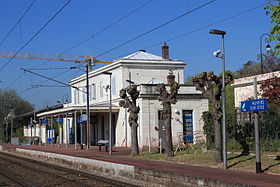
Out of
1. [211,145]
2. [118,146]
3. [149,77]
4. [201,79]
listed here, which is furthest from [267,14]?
[149,77]

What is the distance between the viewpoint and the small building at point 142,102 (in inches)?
1389

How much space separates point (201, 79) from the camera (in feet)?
66.0

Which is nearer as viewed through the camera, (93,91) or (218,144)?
(218,144)

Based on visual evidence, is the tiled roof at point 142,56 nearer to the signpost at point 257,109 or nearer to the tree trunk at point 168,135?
the tree trunk at point 168,135

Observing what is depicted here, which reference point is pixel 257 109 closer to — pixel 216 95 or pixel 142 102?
pixel 216 95

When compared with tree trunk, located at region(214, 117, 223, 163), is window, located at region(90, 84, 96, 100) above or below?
above

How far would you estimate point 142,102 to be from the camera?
35.0 m

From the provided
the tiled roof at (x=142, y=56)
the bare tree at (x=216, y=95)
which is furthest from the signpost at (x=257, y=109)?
the tiled roof at (x=142, y=56)

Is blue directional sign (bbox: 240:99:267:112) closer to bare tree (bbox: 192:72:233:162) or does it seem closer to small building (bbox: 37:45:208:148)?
bare tree (bbox: 192:72:233:162)

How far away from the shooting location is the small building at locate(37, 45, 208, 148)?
35.3 meters

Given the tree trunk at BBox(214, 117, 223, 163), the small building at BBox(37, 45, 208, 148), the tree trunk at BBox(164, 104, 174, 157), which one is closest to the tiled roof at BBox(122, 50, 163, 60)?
the small building at BBox(37, 45, 208, 148)

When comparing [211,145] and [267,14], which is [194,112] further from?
[267,14]

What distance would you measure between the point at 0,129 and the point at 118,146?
49372mm

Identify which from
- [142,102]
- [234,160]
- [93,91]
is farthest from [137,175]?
[93,91]
